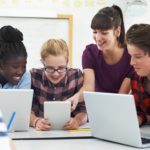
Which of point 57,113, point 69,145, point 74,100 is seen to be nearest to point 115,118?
point 69,145

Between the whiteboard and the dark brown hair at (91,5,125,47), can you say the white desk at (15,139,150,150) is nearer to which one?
the dark brown hair at (91,5,125,47)

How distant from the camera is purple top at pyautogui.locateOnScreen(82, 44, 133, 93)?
1.86 m

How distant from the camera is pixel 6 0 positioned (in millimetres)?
2871

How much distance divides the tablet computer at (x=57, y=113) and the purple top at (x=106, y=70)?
432 mm

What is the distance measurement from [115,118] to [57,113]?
379mm

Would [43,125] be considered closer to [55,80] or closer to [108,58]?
[55,80]

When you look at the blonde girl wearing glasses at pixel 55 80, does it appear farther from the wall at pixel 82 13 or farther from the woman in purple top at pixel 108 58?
the wall at pixel 82 13

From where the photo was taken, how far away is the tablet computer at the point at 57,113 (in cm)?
147

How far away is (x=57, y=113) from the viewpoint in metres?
1.49

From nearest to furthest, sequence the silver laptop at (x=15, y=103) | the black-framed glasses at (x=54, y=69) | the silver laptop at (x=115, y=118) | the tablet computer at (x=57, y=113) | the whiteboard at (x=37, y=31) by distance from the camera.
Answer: the silver laptop at (x=115, y=118) → the silver laptop at (x=15, y=103) → the tablet computer at (x=57, y=113) → the black-framed glasses at (x=54, y=69) → the whiteboard at (x=37, y=31)

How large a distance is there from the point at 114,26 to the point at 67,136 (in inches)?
28.5

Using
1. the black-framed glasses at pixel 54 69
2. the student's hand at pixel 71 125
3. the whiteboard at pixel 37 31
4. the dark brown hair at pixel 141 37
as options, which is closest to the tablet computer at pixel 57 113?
the student's hand at pixel 71 125

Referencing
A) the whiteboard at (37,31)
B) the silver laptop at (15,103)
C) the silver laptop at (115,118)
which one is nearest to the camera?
the silver laptop at (115,118)

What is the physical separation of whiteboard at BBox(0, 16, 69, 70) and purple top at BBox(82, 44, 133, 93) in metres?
1.07
